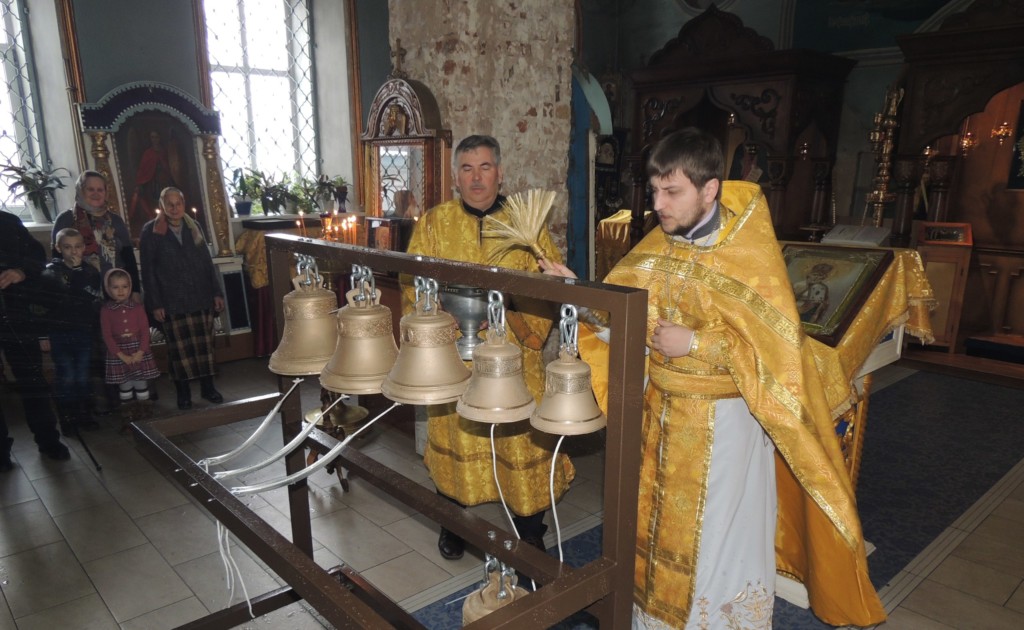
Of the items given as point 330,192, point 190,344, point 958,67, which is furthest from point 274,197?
point 958,67

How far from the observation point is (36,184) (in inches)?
239

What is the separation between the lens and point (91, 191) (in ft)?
16.6

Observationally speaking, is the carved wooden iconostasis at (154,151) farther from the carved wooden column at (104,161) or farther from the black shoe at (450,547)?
the black shoe at (450,547)

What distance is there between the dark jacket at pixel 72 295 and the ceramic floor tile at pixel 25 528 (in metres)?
1.39

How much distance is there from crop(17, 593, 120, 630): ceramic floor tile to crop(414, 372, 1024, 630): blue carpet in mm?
1314

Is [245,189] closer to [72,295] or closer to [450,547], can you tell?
[72,295]

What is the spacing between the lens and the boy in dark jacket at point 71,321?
472cm

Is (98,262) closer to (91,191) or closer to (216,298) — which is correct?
(91,191)

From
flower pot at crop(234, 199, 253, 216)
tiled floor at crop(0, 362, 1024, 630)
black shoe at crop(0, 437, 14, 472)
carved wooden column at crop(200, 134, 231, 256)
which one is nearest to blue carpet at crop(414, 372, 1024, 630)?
tiled floor at crop(0, 362, 1024, 630)

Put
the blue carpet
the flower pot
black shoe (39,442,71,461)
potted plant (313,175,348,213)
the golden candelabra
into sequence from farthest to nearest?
potted plant (313,175,348,213) < the flower pot < the golden candelabra < black shoe (39,442,71,461) < the blue carpet

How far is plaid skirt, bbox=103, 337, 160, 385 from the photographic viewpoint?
16.1ft

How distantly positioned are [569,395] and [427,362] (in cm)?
36

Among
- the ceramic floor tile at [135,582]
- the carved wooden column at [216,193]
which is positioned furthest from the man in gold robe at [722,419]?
the carved wooden column at [216,193]

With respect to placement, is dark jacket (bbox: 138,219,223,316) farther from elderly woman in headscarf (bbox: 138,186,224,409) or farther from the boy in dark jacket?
the boy in dark jacket
